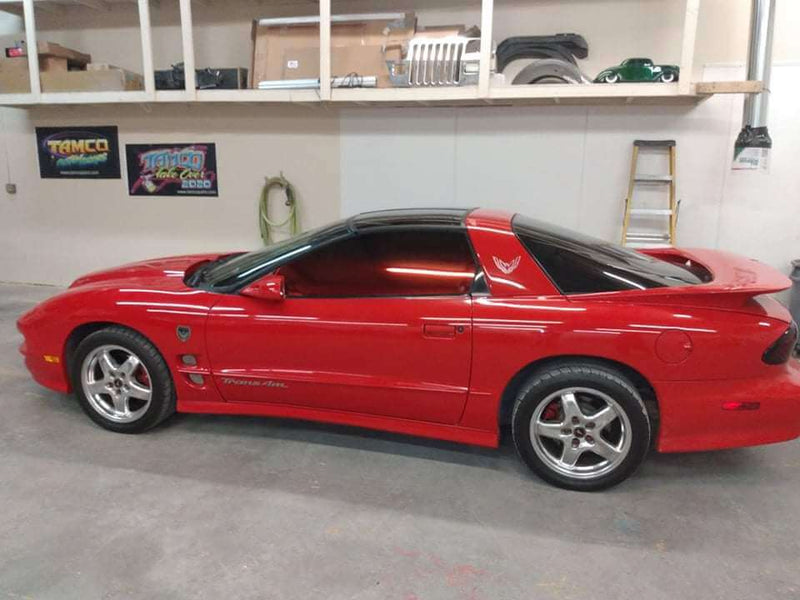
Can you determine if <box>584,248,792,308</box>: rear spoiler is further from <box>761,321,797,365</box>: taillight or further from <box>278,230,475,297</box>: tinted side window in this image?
<box>278,230,475,297</box>: tinted side window

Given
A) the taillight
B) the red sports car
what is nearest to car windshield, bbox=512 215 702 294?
the red sports car

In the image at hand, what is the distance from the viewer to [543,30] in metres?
5.31

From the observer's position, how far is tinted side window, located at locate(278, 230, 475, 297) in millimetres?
2879

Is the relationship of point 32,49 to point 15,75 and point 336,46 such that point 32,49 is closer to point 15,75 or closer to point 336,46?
point 15,75

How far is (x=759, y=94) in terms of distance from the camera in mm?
4582

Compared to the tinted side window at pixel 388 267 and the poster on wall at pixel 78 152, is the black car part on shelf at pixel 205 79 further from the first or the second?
the tinted side window at pixel 388 267

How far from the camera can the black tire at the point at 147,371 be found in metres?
3.19

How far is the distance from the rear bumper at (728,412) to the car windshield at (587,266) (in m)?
0.51

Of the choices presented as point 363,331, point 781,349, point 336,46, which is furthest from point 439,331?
point 336,46

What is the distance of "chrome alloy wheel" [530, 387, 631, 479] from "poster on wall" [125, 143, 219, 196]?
483 centimetres

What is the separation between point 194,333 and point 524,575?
6.45 feet

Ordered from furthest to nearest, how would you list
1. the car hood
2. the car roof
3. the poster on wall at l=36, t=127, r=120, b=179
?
1. the poster on wall at l=36, t=127, r=120, b=179
2. the car hood
3. the car roof

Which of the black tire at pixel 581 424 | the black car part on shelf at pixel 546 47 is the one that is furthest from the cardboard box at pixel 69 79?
the black tire at pixel 581 424

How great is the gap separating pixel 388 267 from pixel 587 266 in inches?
37.9
